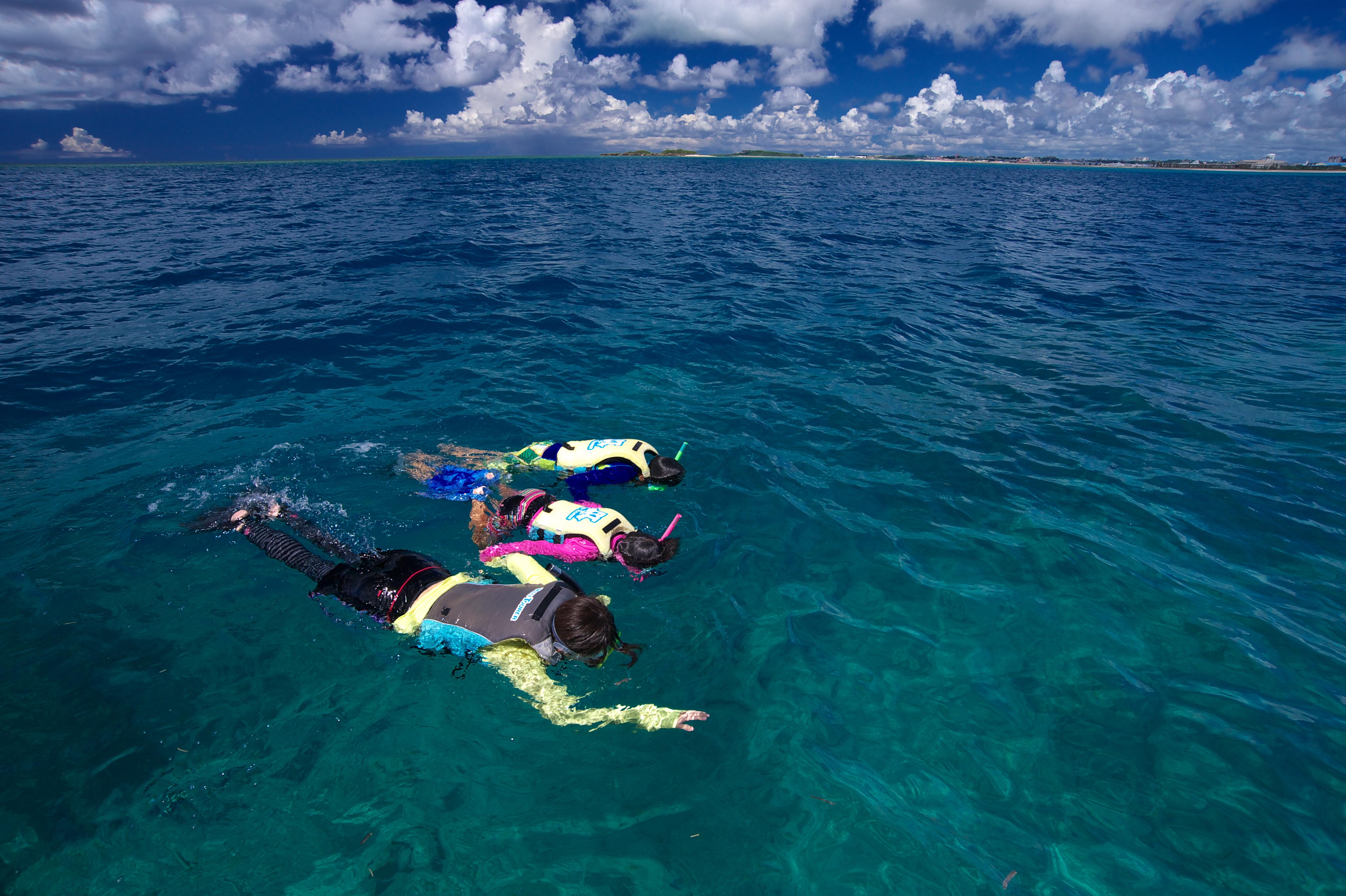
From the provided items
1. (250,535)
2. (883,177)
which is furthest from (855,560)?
(883,177)

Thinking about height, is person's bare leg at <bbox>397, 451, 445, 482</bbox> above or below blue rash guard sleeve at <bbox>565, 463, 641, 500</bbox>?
below

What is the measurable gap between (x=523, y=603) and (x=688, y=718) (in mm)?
1873

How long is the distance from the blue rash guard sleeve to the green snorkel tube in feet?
1.05

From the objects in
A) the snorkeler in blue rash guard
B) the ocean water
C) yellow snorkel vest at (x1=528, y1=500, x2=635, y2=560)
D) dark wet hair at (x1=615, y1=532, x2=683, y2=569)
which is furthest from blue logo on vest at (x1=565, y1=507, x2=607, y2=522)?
the snorkeler in blue rash guard

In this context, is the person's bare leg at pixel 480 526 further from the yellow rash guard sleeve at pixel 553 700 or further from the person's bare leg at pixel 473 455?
Result: the yellow rash guard sleeve at pixel 553 700

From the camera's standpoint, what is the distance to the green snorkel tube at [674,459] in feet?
28.2

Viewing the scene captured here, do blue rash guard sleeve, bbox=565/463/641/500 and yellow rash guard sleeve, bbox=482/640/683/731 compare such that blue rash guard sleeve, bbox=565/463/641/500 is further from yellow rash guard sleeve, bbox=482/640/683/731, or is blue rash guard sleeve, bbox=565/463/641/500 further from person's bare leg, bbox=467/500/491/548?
yellow rash guard sleeve, bbox=482/640/683/731

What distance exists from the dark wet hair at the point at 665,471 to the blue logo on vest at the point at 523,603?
3083 mm

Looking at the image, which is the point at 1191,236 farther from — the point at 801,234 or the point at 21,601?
the point at 21,601

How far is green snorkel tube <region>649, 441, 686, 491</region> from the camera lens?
339 inches

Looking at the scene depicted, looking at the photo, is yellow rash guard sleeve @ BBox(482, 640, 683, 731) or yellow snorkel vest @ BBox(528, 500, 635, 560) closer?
yellow rash guard sleeve @ BBox(482, 640, 683, 731)

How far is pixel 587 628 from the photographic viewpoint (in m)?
5.13

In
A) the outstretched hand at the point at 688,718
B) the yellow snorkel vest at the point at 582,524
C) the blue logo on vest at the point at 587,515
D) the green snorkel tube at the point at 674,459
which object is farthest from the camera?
the green snorkel tube at the point at 674,459

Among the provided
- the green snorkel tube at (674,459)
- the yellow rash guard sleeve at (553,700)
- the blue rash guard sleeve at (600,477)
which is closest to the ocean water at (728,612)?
the green snorkel tube at (674,459)
